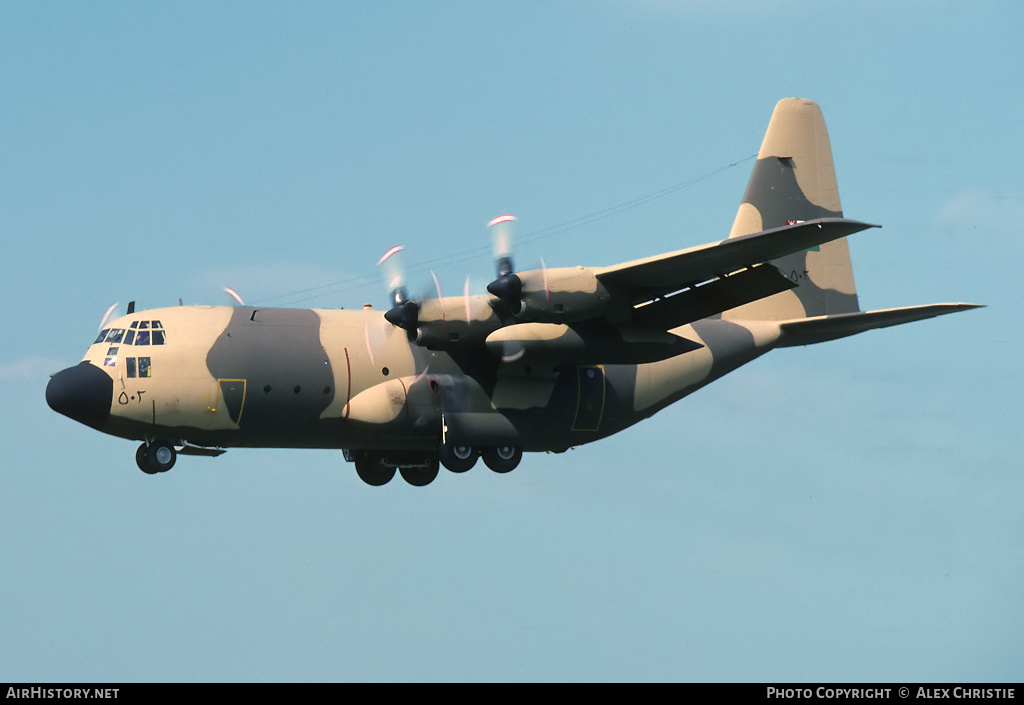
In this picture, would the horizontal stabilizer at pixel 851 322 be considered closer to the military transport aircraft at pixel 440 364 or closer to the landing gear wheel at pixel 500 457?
the military transport aircraft at pixel 440 364

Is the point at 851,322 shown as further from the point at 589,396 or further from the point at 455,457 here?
the point at 455,457

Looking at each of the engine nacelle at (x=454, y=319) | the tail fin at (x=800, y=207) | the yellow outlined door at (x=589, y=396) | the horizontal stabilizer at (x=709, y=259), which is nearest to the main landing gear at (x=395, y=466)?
the yellow outlined door at (x=589, y=396)

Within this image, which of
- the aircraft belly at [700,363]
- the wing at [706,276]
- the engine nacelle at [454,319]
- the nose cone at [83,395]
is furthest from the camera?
the aircraft belly at [700,363]

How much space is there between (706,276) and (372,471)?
6.84 metres

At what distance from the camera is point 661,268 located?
2386 centimetres

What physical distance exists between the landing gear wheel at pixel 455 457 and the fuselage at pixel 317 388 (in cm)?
19

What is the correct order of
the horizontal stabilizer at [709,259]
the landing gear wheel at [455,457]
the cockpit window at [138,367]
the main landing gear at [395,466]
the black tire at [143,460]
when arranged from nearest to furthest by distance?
the horizontal stabilizer at [709,259], the cockpit window at [138,367], the black tire at [143,460], the landing gear wheel at [455,457], the main landing gear at [395,466]

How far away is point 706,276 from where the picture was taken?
79.8 feet

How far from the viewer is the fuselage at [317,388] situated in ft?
78.6

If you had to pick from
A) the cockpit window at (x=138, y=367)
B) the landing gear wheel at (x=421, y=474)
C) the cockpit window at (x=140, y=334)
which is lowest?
the landing gear wheel at (x=421, y=474)

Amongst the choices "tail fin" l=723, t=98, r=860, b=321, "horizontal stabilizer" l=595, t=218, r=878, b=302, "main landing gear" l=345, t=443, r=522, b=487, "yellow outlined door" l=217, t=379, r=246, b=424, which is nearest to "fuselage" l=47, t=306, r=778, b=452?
"yellow outlined door" l=217, t=379, r=246, b=424

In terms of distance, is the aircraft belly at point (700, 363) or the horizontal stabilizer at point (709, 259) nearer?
the horizontal stabilizer at point (709, 259)

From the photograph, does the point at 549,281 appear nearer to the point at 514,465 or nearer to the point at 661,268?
the point at 661,268
